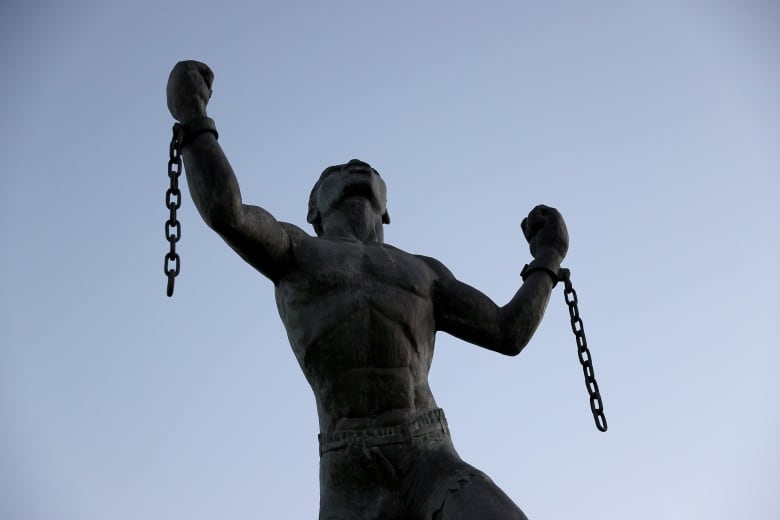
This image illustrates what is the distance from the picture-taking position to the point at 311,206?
6352 mm

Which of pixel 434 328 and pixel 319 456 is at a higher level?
pixel 434 328

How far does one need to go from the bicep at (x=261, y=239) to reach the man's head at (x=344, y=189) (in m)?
0.53

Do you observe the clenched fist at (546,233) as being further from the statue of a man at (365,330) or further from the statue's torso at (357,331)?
the statue's torso at (357,331)

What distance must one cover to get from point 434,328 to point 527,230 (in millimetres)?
1117

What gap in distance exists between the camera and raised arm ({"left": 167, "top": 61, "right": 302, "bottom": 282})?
510cm

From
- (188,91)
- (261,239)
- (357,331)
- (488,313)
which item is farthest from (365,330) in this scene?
(188,91)

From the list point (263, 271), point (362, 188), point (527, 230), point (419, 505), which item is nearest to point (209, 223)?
point (263, 271)

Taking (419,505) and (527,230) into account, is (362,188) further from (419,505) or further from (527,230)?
(419,505)

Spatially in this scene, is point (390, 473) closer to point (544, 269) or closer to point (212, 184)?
point (212, 184)

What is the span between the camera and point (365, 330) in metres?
5.36

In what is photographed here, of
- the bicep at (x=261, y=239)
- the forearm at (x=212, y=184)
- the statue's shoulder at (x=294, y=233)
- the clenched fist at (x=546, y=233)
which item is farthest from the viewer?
the clenched fist at (x=546, y=233)

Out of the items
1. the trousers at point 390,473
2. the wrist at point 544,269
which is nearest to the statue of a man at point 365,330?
the trousers at point 390,473

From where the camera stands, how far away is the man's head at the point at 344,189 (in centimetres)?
612

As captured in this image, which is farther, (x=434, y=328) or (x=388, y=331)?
(x=434, y=328)
